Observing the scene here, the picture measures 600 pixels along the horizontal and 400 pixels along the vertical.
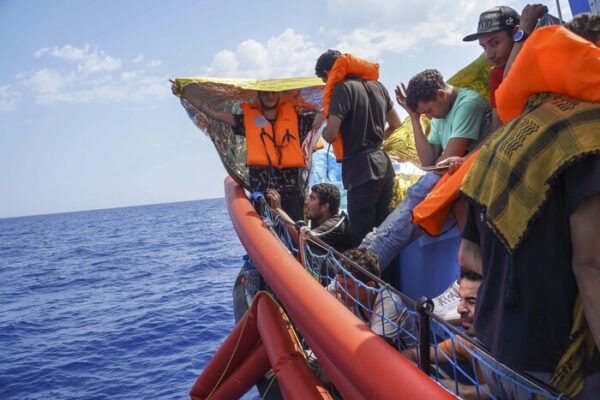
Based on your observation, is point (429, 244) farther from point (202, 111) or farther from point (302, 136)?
point (202, 111)

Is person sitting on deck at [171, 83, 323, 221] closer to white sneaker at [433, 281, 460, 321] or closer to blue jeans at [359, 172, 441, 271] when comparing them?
blue jeans at [359, 172, 441, 271]

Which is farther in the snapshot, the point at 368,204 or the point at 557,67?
the point at 368,204

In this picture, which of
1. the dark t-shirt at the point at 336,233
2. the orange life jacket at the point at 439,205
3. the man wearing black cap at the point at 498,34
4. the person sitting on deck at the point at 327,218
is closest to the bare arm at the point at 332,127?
the person sitting on deck at the point at 327,218

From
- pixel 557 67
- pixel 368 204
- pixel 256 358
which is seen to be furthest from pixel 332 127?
pixel 557 67

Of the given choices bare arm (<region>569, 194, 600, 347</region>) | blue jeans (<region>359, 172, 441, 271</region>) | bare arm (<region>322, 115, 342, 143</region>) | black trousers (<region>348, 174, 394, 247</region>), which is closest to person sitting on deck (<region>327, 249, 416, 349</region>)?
blue jeans (<region>359, 172, 441, 271</region>)

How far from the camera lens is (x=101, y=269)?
794 inches

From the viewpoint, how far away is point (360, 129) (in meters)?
3.81

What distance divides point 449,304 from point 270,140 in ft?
8.53

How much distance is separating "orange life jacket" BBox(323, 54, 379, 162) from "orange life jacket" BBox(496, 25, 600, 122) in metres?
2.57

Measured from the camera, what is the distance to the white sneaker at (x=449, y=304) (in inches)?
109

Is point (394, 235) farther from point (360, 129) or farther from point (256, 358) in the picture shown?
point (256, 358)

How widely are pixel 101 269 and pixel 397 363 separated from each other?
20382 millimetres

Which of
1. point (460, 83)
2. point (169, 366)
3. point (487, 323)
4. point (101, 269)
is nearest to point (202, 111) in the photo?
point (460, 83)

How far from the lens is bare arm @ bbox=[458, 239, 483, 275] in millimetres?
1568
